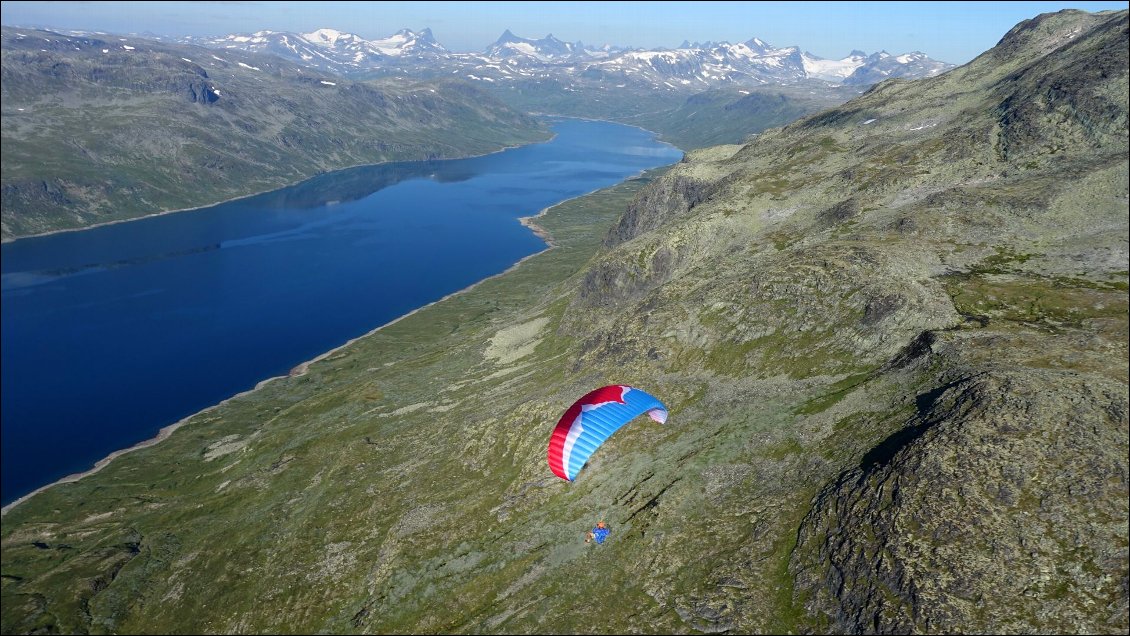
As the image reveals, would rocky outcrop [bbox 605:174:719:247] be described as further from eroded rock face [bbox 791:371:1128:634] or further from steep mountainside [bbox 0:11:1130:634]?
eroded rock face [bbox 791:371:1128:634]

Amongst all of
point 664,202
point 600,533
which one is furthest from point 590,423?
point 664,202

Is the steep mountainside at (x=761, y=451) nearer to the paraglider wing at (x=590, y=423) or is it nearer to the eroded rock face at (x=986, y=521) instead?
the eroded rock face at (x=986, y=521)

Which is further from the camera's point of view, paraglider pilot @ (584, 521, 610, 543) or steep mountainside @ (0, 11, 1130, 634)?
paraglider pilot @ (584, 521, 610, 543)

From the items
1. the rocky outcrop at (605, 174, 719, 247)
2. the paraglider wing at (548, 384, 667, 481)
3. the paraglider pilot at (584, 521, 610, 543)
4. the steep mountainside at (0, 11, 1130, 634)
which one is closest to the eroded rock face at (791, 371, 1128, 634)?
the steep mountainside at (0, 11, 1130, 634)

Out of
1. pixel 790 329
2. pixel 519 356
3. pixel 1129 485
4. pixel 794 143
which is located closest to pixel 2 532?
Result: pixel 519 356

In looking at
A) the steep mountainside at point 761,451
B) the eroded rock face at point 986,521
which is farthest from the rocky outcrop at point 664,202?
the eroded rock face at point 986,521
